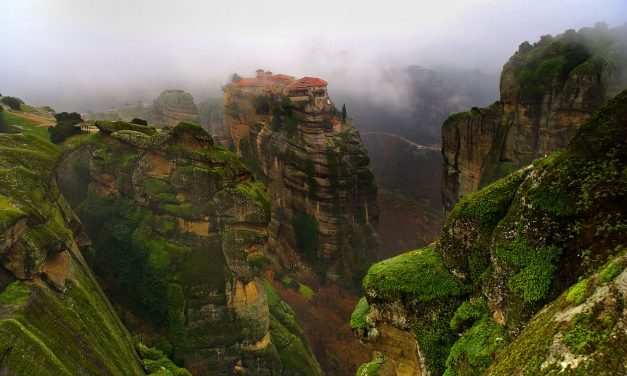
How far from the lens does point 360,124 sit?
4889 inches

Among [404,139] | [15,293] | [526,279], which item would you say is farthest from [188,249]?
[404,139]

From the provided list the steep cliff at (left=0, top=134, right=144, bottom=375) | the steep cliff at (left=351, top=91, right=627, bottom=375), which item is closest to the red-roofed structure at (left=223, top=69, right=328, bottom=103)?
the steep cliff at (left=0, top=134, right=144, bottom=375)

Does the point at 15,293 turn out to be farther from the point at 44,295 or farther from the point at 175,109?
the point at 175,109

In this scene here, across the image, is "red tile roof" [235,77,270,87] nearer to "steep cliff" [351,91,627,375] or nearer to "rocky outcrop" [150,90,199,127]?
"rocky outcrop" [150,90,199,127]

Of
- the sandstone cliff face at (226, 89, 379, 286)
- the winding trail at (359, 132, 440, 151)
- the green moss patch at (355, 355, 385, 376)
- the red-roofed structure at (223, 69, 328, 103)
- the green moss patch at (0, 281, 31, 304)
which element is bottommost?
the winding trail at (359, 132, 440, 151)

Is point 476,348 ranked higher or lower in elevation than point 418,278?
lower

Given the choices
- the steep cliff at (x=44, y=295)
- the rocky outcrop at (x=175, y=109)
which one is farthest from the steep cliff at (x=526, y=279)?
the rocky outcrop at (x=175, y=109)

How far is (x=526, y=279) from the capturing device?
10070 millimetres

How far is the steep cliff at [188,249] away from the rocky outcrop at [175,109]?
58249 mm

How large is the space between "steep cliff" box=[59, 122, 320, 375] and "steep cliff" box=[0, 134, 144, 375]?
142 inches

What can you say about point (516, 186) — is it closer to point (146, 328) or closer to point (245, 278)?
point (245, 278)

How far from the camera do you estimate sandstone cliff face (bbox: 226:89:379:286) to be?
54312 mm

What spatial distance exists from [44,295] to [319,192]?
35346 millimetres

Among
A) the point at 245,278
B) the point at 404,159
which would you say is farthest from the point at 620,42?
the point at 404,159
